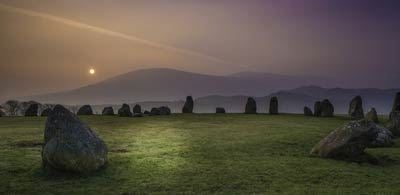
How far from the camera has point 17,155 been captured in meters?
24.7

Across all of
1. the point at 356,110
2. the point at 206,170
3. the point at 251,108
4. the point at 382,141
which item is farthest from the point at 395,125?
the point at 251,108

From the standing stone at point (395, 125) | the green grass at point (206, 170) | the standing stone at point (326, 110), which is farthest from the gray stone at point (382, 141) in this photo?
the standing stone at point (326, 110)

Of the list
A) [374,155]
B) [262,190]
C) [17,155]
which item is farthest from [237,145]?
[17,155]

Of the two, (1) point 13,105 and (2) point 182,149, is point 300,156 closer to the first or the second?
(2) point 182,149

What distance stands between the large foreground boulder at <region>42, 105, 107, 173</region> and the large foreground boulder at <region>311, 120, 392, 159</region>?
13.1 meters

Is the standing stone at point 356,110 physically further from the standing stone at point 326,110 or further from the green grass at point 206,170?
the green grass at point 206,170

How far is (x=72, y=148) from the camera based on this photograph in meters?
21.0

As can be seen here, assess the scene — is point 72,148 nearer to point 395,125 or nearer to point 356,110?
point 395,125

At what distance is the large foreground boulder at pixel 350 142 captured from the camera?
84.6 ft

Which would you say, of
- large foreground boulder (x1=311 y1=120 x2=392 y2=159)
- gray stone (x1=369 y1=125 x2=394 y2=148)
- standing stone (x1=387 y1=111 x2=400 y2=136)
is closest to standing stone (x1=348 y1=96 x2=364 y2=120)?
standing stone (x1=387 y1=111 x2=400 y2=136)

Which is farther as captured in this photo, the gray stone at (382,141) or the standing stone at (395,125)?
the standing stone at (395,125)

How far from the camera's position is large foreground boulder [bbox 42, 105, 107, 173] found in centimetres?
2080

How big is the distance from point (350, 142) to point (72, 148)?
15.7 metres

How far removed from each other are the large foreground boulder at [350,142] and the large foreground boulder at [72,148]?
13065 mm
